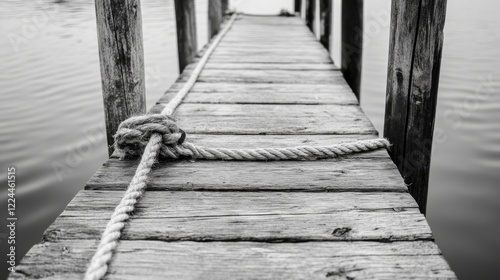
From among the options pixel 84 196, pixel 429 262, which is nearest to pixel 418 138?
pixel 429 262

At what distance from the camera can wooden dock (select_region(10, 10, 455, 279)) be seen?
1.10m

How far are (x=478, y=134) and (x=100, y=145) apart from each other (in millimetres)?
3706

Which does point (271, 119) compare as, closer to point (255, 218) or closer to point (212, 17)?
point (255, 218)

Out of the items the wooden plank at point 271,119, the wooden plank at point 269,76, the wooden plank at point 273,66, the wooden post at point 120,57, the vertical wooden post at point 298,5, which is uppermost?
the vertical wooden post at point 298,5

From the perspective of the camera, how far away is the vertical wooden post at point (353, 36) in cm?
376

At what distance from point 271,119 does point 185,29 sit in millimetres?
2570

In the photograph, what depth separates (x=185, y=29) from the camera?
4.46 metres

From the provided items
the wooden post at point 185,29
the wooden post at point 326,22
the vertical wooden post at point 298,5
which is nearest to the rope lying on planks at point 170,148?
the wooden post at point 185,29

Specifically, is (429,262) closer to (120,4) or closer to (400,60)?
(400,60)

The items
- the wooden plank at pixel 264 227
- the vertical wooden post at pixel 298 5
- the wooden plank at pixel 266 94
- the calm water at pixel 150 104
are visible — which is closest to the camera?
the wooden plank at pixel 264 227

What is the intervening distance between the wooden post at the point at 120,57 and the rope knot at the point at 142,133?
10.2 inches

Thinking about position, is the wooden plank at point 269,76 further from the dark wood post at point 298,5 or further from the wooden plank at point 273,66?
the dark wood post at point 298,5

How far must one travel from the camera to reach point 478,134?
3955 millimetres

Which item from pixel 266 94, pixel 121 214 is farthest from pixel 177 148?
pixel 266 94
